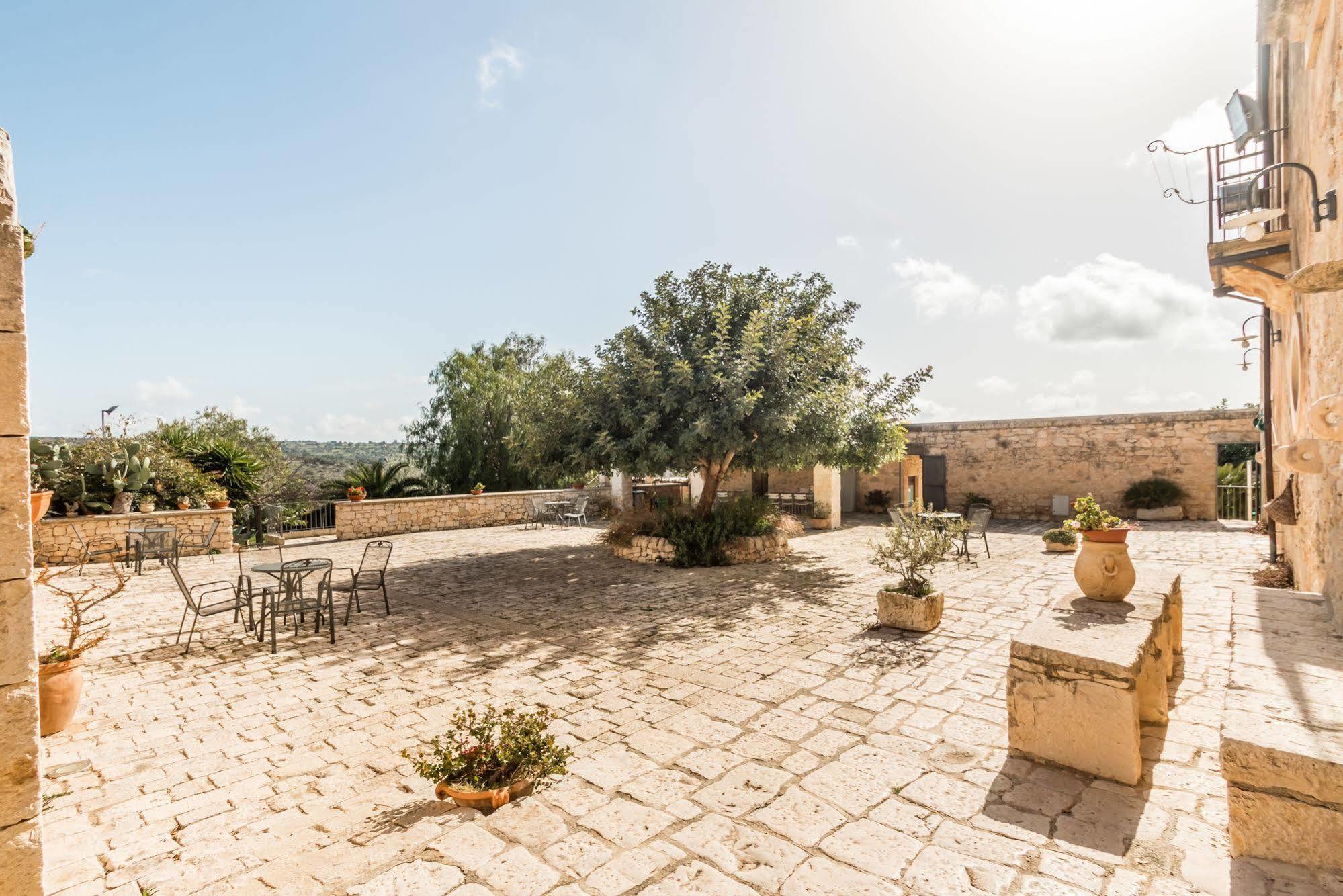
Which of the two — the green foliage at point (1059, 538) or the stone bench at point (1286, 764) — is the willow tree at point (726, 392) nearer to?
the green foliage at point (1059, 538)

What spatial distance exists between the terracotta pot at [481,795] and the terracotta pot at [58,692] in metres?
2.70

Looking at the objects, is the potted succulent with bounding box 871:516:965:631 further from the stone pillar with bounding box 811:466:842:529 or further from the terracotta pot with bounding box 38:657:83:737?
the stone pillar with bounding box 811:466:842:529

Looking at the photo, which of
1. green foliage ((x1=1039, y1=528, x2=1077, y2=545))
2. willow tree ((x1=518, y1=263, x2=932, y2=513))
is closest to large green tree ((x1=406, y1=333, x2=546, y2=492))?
willow tree ((x1=518, y1=263, x2=932, y2=513))

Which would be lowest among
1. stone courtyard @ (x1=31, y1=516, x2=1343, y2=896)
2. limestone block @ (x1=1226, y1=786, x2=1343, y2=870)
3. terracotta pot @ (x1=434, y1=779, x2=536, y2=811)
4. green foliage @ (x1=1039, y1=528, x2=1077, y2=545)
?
stone courtyard @ (x1=31, y1=516, x2=1343, y2=896)

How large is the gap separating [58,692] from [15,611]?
278 centimetres

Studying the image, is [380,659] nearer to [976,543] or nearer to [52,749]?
[52,749]

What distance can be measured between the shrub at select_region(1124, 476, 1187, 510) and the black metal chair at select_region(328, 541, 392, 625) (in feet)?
54.3

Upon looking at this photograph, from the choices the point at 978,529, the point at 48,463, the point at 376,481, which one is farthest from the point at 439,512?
the point at 978,529

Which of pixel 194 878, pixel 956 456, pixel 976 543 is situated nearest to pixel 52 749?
pixel 194 878

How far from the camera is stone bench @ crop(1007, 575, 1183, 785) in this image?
2.86 metres

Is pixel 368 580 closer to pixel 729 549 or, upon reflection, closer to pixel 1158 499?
pixel 729 549

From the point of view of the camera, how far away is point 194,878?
2420mm

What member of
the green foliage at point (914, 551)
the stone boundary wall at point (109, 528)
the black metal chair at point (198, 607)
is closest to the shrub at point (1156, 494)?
the green foliage at point (914, 551)

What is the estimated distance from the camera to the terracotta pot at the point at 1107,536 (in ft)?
12.8
